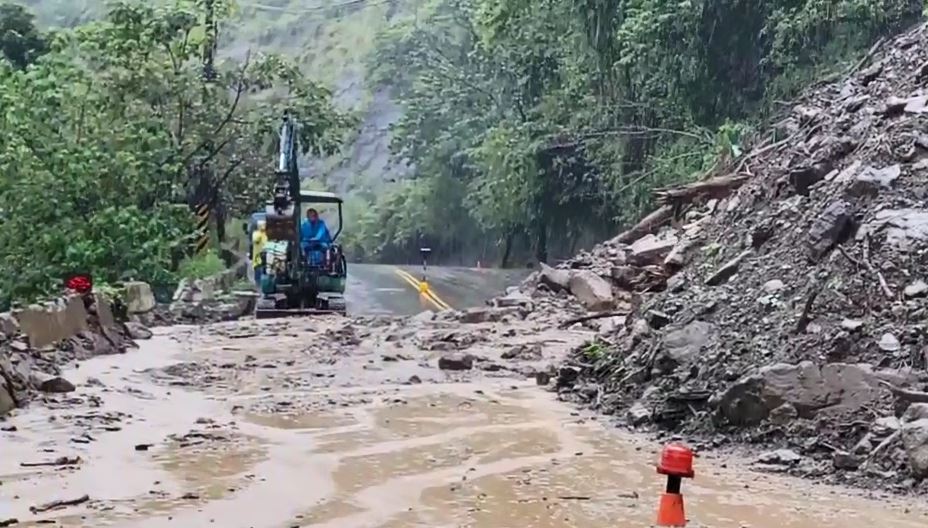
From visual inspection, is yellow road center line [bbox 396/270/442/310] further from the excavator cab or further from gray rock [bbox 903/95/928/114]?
gray rock [bbox 903/95/928/114]

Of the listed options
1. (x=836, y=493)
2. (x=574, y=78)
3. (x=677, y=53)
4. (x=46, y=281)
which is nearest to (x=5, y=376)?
(x=836, y=493)

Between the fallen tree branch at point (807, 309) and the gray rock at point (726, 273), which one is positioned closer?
the fallen tree branch at point (807, 309)

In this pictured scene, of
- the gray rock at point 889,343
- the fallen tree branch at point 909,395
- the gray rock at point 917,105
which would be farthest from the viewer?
the gray rock at point 917,105

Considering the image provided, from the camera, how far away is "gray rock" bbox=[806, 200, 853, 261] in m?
11.2

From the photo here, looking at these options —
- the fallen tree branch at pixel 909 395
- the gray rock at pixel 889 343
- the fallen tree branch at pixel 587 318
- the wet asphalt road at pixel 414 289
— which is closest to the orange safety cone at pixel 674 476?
the fallen tree branch at pixel 909 395

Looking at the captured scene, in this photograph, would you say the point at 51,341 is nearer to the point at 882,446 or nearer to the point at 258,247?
the point at 258,247

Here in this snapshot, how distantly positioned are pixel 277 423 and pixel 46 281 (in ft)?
49.4

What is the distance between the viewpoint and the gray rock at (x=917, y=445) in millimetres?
7520

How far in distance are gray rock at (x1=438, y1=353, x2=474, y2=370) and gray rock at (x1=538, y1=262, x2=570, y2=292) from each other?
6.65 meters

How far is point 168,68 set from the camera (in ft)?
99.0

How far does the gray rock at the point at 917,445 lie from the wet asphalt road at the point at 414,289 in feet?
53.4

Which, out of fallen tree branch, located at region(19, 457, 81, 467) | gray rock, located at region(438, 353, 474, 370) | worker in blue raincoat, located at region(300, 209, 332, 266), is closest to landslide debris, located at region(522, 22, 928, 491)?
gray rock, located at region(438, 353, 474, 370)

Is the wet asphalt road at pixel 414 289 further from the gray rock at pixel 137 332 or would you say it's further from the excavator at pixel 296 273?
the gray rock at pixel 137 332

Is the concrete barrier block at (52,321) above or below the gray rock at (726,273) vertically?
below
